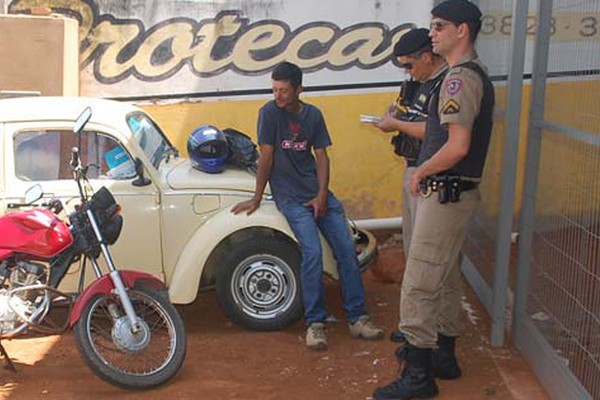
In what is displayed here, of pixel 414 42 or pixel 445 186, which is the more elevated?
pixel 414 42

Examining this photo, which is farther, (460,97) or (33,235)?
(33,235)

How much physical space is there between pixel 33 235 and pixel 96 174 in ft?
3.78

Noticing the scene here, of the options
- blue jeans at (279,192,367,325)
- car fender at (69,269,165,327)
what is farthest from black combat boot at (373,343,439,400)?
car fender at (69,269,165,327)

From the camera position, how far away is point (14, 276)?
487 centimetres

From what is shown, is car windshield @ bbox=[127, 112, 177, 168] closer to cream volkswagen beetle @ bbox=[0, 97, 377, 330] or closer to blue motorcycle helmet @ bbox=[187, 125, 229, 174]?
cream volkswagen beetle @ bbox=[0, 97, 377, 330]

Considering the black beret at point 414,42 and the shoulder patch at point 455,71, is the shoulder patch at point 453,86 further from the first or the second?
the black beret at point 414,42

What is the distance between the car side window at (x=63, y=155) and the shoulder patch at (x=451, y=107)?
8.67ft

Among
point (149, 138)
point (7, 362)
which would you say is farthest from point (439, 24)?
point (7, 362)

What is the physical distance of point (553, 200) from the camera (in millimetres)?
4801

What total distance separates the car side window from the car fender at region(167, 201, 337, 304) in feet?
2.29

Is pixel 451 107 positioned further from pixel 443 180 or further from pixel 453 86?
pixel 443 180

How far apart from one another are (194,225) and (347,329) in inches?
55.8

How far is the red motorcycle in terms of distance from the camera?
188 inches

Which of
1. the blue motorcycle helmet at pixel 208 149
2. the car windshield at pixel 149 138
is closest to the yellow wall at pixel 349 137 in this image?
the car windshield at pixel 149 138
